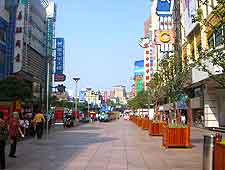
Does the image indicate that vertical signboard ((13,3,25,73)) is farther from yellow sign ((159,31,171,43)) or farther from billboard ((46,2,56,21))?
billboard ((46,2,56,21))

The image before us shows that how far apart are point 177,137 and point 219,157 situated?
32.8ft

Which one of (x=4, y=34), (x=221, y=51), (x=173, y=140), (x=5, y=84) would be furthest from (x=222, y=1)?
(x=4, y=34)

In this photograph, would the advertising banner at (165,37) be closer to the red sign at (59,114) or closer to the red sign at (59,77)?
the red sign at (59,114)

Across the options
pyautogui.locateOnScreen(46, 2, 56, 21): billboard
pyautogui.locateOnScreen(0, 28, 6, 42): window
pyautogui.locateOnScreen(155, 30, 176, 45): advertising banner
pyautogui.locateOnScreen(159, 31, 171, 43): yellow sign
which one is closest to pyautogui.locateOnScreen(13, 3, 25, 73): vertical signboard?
pyautogui.locateOnScreen(0, 28, 6, 42): window

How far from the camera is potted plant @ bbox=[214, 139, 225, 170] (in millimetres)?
9219

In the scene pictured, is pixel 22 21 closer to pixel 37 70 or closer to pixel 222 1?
pixel 37 70

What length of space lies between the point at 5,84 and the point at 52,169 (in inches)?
1275

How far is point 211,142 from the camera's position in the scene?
33.4ft

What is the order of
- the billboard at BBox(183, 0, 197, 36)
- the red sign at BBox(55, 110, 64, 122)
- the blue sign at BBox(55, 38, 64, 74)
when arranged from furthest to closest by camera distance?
the blue sign at BBox(55, 38, 64, 74), the red sign at BBox(55, 110, 64, 122), the billboard at BBox(183, 0, 197, 36)

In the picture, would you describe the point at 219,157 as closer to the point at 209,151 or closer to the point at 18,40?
the point at 209,151

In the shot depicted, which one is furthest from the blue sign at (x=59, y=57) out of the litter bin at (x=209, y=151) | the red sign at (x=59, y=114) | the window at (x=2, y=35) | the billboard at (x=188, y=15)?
the litter bin at (x=209, y=151)

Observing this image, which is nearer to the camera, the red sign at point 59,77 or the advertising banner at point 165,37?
the advertising banner at point 165,37

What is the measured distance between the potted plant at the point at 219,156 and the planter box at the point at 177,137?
9.44 m

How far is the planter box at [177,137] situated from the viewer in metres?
19.4
